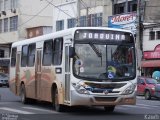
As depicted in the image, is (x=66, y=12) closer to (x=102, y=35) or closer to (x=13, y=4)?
(x=13, y=4)

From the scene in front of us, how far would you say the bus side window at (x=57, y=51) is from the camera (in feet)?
59.4

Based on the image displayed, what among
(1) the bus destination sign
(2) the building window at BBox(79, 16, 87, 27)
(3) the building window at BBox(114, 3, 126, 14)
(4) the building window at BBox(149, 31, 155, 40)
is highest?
(3) the building window at BBox(114, 3, 126, 14)

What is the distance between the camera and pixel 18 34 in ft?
223

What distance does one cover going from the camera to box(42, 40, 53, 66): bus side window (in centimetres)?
1927

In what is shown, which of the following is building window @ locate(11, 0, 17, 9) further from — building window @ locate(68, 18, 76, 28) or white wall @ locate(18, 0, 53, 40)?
building window @ locate(68, 18, 76, 28)

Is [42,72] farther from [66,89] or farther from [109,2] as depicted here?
[109,2]

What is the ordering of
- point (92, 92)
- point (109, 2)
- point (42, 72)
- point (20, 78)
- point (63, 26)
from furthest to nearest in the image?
point (63, 26), point (109, 2), point (20, 78), point (42, 72), point (92, 92)

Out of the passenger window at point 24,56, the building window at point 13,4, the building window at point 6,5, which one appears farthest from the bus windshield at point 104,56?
the building window at point 6,5

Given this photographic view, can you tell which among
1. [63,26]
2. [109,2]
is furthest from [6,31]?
[109,2]

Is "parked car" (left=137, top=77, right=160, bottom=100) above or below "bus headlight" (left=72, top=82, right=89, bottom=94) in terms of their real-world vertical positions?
below

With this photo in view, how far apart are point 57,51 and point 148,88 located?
13936mm

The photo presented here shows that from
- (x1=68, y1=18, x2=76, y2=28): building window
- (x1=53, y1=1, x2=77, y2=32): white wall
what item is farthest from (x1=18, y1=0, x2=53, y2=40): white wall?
(x1=68, y1=18, x2=76, y2=28): building window

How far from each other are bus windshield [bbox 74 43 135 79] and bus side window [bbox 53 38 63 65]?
125cm

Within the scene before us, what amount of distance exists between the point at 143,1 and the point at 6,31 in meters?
31.6
